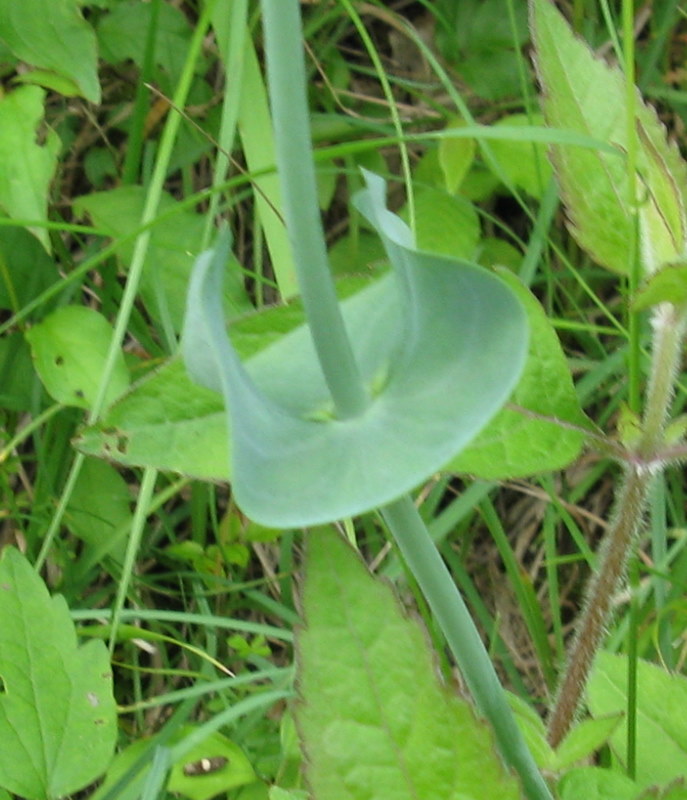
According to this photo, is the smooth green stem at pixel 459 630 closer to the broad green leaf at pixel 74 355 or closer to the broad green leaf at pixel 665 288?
the broad green leaf at pixel 665 288

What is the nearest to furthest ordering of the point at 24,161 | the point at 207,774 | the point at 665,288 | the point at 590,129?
the point at 665,288 < the point at 590,129 < the point at 207,774 < the point at 24,161

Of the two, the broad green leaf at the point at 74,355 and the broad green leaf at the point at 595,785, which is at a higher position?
the broad green leaf at the point at 74,355

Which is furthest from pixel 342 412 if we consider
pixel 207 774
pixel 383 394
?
pixel 207 774

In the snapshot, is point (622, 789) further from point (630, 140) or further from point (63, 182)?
point (63, 182)

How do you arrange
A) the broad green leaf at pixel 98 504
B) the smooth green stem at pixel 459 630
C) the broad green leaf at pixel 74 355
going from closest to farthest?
1. the smooth green stem at pixel 459 630
2. the broad green leaf at pixel 74 355
3. the broad green leaf at pixel 98 504

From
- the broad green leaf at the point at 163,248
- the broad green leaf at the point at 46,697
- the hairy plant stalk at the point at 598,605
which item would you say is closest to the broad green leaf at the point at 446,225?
the broad green leaf at the point at 163,248

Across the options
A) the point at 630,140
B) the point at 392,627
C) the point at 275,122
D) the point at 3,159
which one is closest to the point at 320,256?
the point at 275,122

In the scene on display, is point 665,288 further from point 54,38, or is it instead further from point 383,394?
point 54,38
